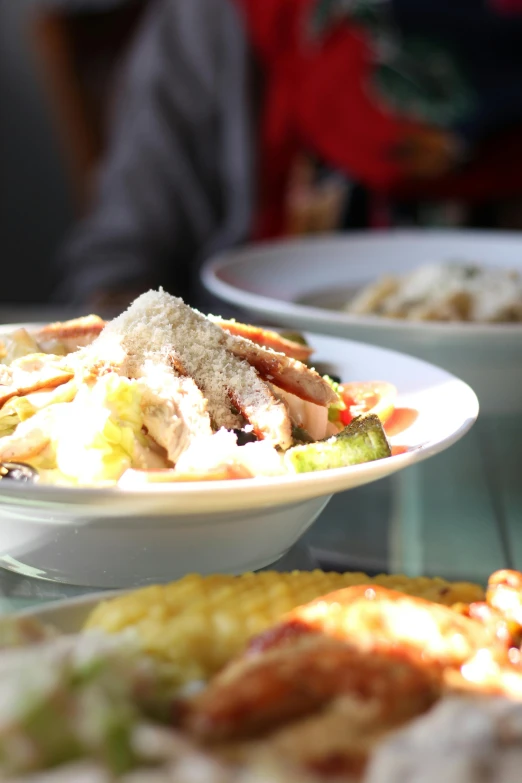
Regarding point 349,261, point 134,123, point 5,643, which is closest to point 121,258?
point 134,123

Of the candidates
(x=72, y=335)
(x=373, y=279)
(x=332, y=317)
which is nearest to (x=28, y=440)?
(x=72, y=335)

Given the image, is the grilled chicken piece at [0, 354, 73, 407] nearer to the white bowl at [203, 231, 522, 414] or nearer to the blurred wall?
the white bowl at [203, 231, 522, 414]

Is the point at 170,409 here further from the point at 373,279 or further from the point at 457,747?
the point at 373,279

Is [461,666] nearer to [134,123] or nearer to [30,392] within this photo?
[30,392]

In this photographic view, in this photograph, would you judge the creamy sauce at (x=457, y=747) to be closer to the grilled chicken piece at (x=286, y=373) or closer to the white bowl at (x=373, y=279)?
the grilled chicken piece at (x=286, y=373)

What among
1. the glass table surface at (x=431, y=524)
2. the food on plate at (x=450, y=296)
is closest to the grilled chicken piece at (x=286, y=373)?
the glass table surface at (x=431, y=524)

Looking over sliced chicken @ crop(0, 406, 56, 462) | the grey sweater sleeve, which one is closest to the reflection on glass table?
sliced chicken @ crop(0, 406, 56, 462)
